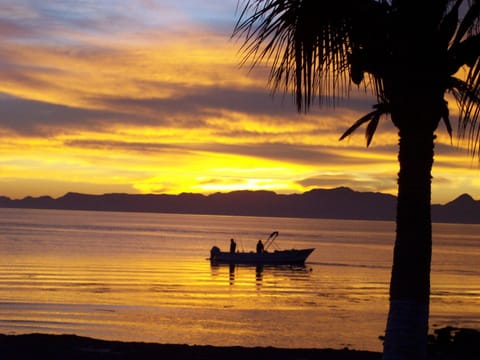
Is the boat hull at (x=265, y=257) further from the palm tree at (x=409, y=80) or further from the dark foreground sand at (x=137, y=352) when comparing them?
the palm tree at (x=409, y=80)

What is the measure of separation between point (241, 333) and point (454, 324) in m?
9.79

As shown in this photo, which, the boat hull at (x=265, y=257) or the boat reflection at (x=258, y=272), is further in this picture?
the boat hull at (x=265, y=257)

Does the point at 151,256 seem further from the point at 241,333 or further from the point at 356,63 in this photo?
the point at 356,63

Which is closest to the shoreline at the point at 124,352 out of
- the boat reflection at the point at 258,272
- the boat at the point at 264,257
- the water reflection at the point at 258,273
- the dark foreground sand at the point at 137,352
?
the dark foreground sand at the point at 137,352

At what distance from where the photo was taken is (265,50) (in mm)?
7637

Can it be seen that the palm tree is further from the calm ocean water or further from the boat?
A: the boat

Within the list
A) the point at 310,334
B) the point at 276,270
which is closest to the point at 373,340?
the point at 310,334

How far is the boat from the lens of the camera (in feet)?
227

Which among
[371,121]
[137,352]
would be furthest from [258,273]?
[371,121]

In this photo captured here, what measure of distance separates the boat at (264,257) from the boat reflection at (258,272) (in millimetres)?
437

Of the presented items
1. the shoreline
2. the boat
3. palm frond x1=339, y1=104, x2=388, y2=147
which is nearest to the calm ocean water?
the boat

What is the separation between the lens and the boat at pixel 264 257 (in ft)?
227

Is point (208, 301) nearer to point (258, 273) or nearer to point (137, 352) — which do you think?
point (137, 352)

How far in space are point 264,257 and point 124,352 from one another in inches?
2140
